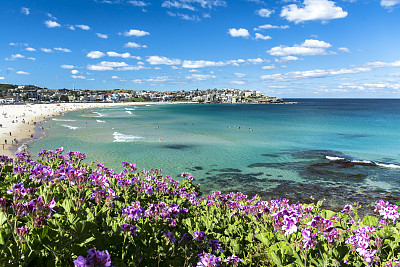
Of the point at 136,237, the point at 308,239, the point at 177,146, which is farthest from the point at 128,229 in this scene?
the point at 177,146

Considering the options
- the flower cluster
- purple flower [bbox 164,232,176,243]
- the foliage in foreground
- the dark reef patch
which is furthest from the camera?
the dark reef patch

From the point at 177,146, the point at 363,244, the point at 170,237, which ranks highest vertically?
the point at 363,244

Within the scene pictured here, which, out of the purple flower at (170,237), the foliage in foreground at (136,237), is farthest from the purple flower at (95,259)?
the purple flower at (170,237)

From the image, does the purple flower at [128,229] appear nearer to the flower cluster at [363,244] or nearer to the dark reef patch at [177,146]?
the flower cluster at [363,244]

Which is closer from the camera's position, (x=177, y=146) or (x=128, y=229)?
(x=128, y=229)

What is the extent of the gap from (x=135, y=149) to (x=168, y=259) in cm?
3926

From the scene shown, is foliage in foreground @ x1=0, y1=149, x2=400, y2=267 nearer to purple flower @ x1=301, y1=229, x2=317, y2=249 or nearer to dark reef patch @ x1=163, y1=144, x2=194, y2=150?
purple flower @ x1=301, y1=229, x2=317, y2=249

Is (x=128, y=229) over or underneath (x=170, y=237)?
over

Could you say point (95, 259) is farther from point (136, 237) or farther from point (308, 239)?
point (308, 239)

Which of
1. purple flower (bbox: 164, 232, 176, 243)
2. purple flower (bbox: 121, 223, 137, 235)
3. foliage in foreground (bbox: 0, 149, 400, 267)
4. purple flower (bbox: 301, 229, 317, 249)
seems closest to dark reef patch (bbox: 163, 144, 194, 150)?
foliage in foreground (bbox: 0, 149, 400, 267)

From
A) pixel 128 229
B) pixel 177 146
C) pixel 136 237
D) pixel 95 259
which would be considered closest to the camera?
pixel 95 259

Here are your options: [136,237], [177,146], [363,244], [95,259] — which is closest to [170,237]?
[136,237]

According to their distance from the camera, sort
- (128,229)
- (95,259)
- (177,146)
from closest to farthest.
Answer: (95,259)
(128,229)
(177,146)

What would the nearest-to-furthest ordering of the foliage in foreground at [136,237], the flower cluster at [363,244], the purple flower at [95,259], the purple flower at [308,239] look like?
the purple flower at [95,259], the foliage in foreground at [136,237], the purple flower at [308,239], the flower cluster at [363,244]
